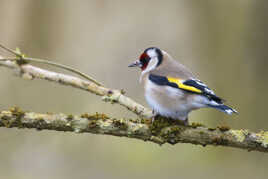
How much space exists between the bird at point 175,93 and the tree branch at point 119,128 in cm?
25

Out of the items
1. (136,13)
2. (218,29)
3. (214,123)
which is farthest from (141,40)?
(214,123)

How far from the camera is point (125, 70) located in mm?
9336

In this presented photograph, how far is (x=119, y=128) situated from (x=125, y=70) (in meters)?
5.89

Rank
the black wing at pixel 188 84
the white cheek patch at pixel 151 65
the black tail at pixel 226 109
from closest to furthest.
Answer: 1. the black tail at pixel 226 109
2. the black wing at pixel 188 84
3. the white cheek patch at pixel 151 65

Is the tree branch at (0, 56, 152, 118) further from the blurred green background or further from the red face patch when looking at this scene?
the blurred green background

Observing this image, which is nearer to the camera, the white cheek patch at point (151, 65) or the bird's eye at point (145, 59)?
the white cheek patch at point (151, 65)

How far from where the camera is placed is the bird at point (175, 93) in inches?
155

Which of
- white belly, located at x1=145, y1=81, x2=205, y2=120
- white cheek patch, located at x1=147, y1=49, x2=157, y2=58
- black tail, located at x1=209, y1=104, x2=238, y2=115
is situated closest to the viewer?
black tail, located at x1=209, y1=104, x2=238, y2=115

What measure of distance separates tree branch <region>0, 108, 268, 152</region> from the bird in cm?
25

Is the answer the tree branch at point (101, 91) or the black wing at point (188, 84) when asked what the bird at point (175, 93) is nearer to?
the black wing at point (188, 84)

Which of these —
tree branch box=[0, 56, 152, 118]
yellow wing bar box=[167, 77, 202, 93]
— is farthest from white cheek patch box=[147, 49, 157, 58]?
tree branch box=[0, 56, 152, 118]

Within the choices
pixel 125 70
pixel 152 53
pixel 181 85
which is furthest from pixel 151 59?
pixel 125 70

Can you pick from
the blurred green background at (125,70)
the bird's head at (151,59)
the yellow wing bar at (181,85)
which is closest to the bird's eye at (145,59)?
the bird's head at (151,59)

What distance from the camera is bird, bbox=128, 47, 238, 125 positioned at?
3932 mm
